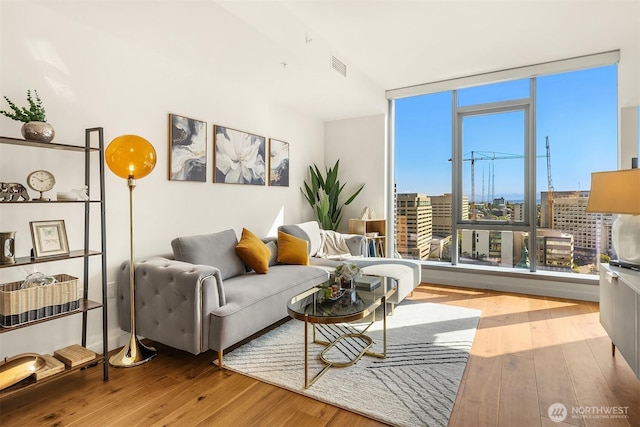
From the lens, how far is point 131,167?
238 cm

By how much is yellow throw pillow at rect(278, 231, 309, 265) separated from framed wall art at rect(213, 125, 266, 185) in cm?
78

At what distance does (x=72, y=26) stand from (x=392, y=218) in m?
4.13

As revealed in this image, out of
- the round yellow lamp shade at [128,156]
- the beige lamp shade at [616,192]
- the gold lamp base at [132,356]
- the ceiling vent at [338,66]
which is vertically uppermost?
the ceiling vent at [338,66]

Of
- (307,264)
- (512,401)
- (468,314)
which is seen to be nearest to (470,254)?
(468,314)

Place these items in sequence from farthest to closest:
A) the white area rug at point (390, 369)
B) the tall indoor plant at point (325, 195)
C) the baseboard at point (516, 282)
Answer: the tall indoor plant at point (325, 195), the baseboard at point (516, 282), the white area rug at point (390, 369)

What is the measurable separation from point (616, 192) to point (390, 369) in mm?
1847

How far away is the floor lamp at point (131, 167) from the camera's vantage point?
235 centimetres

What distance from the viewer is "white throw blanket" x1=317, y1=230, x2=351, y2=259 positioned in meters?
4.41

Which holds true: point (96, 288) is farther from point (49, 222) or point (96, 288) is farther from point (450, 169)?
point (450, 169)

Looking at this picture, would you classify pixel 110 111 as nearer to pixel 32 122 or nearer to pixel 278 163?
pixel 32 122

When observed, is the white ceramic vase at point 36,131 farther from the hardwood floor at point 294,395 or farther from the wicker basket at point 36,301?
the hardwood floor at point 294,395

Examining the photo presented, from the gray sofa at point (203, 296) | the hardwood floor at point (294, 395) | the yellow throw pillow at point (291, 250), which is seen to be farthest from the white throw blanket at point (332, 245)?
the hardwood floor at point (294, 395)

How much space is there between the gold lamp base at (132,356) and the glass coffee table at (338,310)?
1130mm

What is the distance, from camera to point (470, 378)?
224cm
